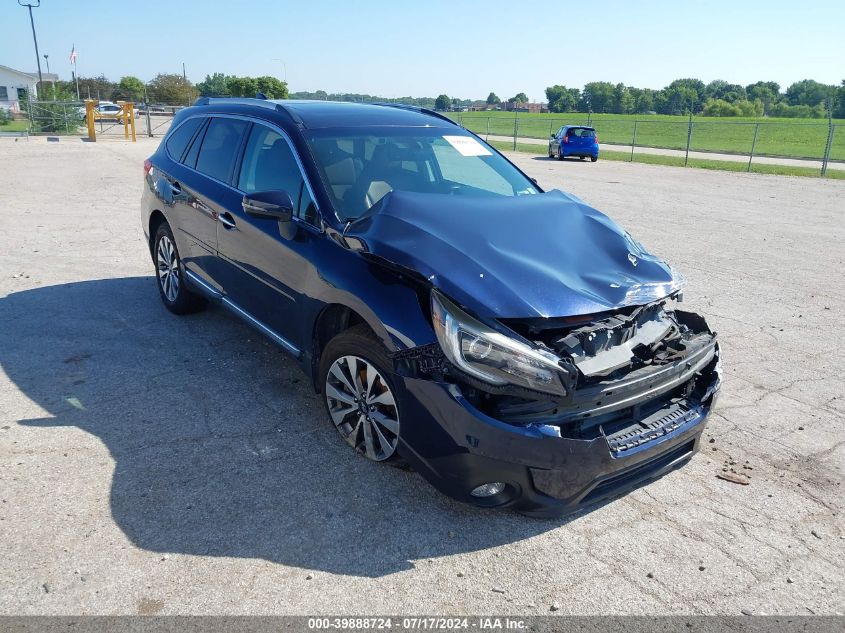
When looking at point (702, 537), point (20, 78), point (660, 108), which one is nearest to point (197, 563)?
point (702, 537)

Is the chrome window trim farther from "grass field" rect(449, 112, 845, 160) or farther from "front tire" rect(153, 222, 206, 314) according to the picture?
"grass field" rect(449, 112, 845, 160)

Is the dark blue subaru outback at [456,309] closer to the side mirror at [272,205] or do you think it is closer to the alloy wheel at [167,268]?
the side mirror at [272,205]

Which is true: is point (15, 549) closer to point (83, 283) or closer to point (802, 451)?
point (802, 451)

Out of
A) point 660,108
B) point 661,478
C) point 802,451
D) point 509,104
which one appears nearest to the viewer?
point 661,478

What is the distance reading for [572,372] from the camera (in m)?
2.90

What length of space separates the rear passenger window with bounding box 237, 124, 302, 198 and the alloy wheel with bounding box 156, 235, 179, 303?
1.55 metres

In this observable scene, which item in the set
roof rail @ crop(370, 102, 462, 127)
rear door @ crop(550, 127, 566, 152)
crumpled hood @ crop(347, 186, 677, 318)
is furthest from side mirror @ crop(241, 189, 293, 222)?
rear door @ crop(550, 127, 566, 152)

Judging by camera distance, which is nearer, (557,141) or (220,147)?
(220,147)

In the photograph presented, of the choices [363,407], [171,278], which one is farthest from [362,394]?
[171,278]

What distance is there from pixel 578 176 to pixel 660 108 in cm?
8891

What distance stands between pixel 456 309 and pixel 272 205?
144 centimetres

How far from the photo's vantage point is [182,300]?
5.95 meters

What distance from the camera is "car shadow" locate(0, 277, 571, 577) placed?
123 inches

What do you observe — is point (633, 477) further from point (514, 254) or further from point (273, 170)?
point (273, 170)
